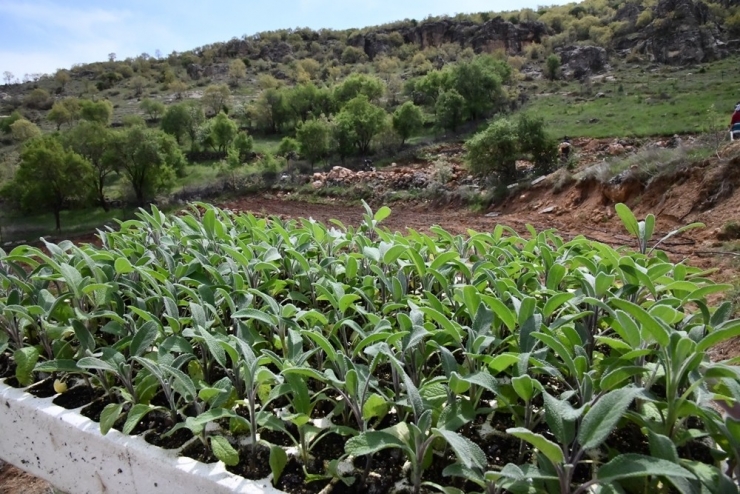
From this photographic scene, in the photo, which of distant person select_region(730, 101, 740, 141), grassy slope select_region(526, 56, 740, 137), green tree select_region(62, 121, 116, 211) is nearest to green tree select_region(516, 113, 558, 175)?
grassy slope select_region(526, 56, 740, 137)

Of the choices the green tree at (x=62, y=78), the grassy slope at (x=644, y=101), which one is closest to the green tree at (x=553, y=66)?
the grassy slope at (x=644, y=101)

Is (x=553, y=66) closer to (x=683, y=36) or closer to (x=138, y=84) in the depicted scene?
(x=683, y=36)

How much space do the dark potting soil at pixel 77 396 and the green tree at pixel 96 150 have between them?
25215 mm

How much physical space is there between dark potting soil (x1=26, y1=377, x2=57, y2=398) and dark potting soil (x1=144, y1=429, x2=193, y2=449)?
68 centimetres

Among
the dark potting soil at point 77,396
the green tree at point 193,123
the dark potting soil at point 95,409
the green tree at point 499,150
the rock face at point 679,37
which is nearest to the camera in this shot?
the dark potting soil at point 95,409

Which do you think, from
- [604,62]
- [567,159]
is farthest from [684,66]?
[567,159]

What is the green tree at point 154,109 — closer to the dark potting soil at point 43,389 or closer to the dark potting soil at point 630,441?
the dark potting soil at point 43,389

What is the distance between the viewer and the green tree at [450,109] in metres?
30.4

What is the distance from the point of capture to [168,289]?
7.20 feet

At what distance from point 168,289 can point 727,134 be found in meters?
12.8

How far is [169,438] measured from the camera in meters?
1.75

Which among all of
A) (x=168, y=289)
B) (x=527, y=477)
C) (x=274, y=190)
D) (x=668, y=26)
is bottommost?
(x=274, y=190)

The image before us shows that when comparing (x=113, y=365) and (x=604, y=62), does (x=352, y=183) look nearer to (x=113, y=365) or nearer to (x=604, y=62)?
(x=113, y=365)

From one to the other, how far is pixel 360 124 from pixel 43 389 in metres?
26.5
